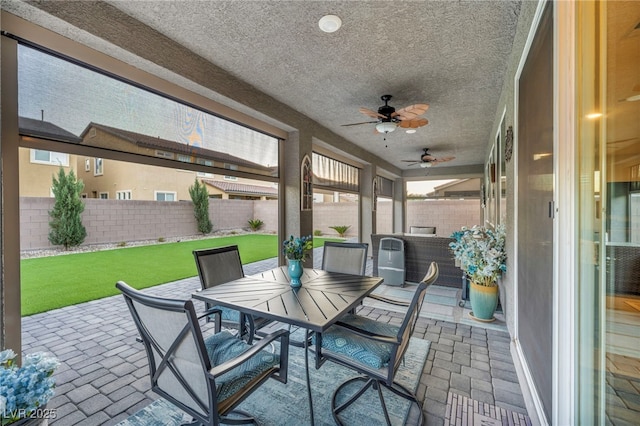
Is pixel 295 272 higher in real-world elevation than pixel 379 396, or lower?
higher

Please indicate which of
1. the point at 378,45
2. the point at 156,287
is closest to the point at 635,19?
the point at 378,45

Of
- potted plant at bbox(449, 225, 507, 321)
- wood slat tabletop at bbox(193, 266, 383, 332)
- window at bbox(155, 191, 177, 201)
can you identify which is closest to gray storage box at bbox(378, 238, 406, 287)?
potted plant at bbox(449, 225, 507, 321)

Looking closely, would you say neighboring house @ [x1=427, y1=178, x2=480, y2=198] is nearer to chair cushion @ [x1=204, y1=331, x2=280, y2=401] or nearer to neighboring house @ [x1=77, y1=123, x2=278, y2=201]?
neighboring house @ [x1=77, y1=123, x2=278, y2=201]

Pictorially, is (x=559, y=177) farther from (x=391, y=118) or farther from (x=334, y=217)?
(x=334, y=217)

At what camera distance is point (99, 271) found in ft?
17.7

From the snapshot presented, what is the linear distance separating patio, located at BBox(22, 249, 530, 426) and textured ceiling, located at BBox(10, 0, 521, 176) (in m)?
2.93

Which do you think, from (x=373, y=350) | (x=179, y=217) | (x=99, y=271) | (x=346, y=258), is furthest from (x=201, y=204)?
(x=373, y=350)

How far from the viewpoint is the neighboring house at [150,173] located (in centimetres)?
253

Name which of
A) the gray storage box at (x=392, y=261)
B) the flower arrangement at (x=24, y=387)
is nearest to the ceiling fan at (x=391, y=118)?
the gray storage box at (x=392, y=261)

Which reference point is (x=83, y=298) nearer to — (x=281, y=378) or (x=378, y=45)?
(x=281, y=378)

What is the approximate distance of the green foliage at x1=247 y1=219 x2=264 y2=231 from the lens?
37.1 feet

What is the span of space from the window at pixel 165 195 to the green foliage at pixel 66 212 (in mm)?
1919

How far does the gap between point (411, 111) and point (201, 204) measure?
6771 mm

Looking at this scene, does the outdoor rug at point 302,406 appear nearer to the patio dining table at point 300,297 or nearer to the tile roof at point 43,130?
the patio dining table at point 300,297
